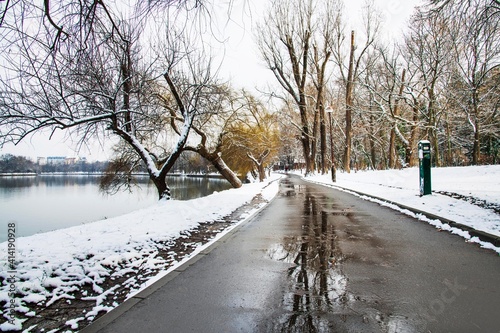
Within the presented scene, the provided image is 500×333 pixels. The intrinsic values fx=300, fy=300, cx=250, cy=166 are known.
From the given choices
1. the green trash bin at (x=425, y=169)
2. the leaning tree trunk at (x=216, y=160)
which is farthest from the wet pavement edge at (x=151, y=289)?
the leaning tree trunk at (x=216, y=160)

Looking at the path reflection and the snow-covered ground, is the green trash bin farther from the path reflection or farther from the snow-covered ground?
the path reflection

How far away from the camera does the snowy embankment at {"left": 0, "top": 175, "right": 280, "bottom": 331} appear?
139 inches

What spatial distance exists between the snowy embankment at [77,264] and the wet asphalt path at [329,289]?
2.40 ft

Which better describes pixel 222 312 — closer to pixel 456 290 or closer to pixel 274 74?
pixel 456 290

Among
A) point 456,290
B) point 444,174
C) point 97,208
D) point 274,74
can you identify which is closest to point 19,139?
point 456,290

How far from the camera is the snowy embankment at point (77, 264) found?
3523 mm

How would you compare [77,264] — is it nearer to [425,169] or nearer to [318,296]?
[318,296]

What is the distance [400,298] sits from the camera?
349 cm

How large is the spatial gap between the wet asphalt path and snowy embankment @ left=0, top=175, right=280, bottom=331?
731 millimetres

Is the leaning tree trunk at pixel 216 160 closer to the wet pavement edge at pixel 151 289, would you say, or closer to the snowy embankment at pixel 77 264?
the snowy embankment at pixel 77 264

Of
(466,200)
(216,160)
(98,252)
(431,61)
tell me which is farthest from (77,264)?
(431,61)

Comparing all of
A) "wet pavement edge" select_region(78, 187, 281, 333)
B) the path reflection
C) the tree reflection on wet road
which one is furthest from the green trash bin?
"wet pavement edge" select_region(78, 187, 281, 333)

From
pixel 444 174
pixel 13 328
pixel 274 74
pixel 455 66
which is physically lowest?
pixel 13 328

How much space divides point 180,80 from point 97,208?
16.5 meters
